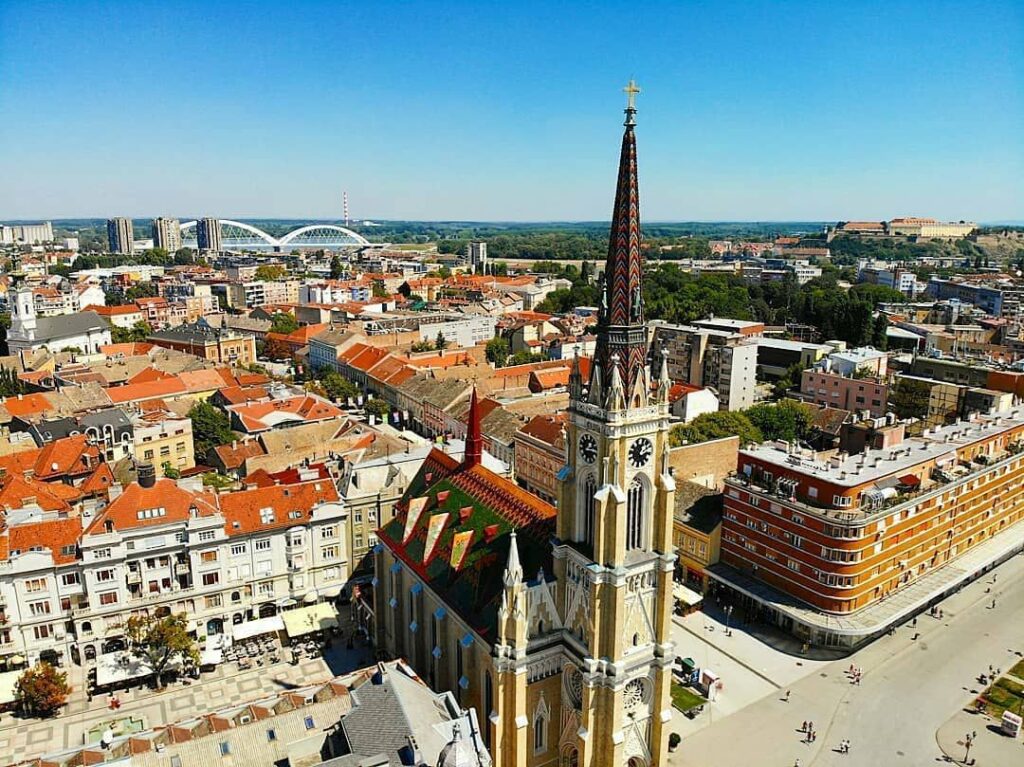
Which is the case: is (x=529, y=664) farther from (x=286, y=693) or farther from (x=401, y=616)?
(x=401, y=616)

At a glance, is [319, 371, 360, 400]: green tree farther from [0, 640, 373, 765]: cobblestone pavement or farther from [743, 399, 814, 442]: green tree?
[0, 640, 373, 765]: cobblestone pavement

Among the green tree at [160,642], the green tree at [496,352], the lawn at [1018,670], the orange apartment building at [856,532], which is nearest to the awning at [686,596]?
the orange apartment building at [856,532]

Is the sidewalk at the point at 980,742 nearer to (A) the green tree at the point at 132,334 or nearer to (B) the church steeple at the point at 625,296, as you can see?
(B) the church steeple at the point at 625,296

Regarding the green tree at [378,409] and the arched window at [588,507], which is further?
the green tree at [378,409]

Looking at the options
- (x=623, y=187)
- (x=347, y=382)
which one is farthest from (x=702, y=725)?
(x=347, y=382)

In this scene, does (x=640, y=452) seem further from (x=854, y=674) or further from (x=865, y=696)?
(x=854, y=674)

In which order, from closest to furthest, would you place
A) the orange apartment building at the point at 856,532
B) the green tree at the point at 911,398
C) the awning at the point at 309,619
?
the awning at the point at 309,619 → the orange apartment building at the point at 856,532 → the green tree at the point at 911,398

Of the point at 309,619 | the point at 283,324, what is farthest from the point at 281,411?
the point at 283,324
